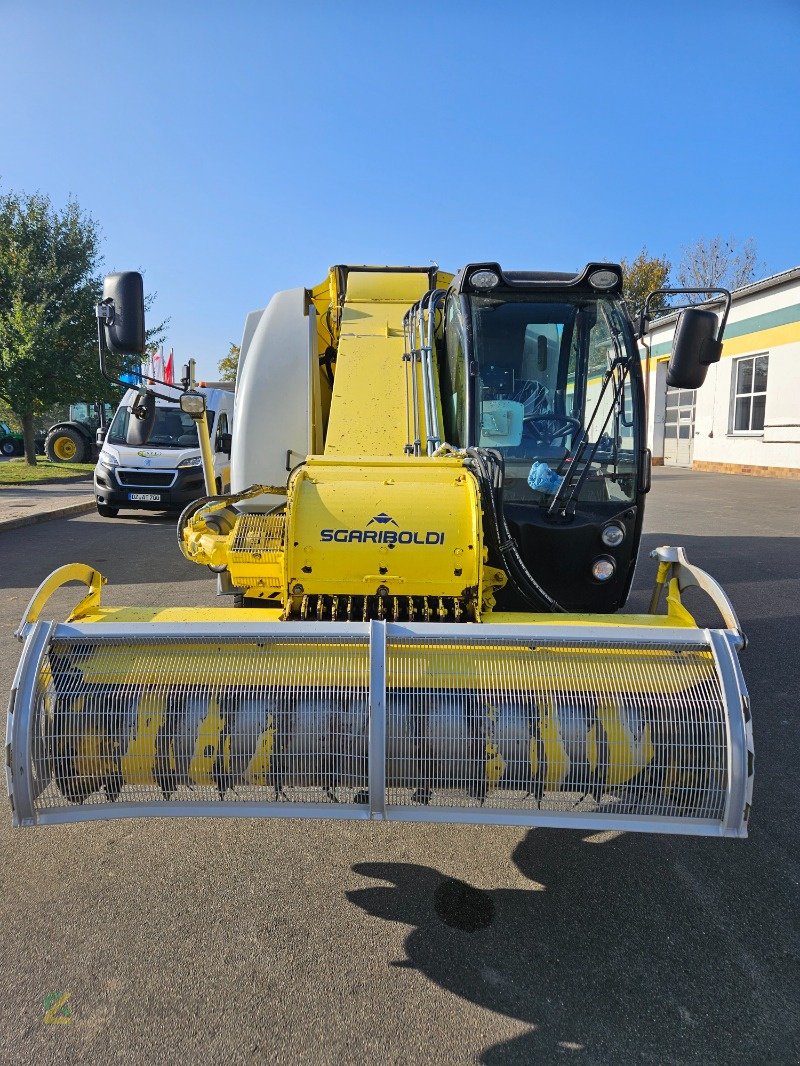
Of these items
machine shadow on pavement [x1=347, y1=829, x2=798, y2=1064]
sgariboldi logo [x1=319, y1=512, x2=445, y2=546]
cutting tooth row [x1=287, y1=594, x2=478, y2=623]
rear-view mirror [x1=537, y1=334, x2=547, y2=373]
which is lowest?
machine shadow on pavement [x1=347, y1=829, x2=798, y2=1064]

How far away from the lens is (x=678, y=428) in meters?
27.0

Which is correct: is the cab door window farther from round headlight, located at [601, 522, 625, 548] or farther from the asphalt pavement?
the asphalt pavement

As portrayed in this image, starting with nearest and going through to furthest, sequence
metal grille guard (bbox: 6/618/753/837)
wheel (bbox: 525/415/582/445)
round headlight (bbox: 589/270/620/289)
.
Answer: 1. metal grille guard (bbox: 6/618/753/837)
2. round headlight (bbox: 589/270/620/289)
3. wheel (bbox: 525/415/582/445)

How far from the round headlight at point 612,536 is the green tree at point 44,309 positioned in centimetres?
1984

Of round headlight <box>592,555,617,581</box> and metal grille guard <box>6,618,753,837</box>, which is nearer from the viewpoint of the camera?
metal grille guard <box>6,618,753,837</box>

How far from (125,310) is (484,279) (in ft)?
6.43

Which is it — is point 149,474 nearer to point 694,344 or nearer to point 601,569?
point 601,569

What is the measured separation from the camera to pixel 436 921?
2.79m

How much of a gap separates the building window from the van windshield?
15926 mm

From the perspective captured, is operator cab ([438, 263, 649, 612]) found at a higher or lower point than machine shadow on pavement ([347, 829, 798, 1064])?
higher

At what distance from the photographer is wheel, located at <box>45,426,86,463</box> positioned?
88.2ft

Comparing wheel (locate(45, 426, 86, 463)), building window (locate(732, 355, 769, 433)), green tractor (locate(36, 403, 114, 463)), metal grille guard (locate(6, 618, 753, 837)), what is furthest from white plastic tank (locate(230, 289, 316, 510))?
wheel (locate(45, 426, 86, 463))

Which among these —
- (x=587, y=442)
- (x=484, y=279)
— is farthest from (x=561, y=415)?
(x=484, y=279)

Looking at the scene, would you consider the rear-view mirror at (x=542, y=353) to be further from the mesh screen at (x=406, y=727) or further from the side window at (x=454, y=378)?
the mesh screen at (x=406, y=727)
